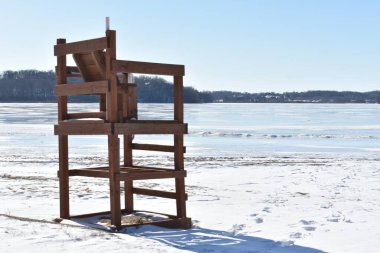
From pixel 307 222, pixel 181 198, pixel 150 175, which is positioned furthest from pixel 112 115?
pixel 307 222

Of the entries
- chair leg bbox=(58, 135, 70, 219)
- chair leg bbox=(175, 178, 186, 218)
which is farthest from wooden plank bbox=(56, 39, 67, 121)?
chair leg bbox=(175, 178, 186, 218)

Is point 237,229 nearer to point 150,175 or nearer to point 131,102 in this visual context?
point 150,175

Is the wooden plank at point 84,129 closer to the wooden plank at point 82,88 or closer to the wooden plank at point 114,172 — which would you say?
the wooden plank at point 114,172

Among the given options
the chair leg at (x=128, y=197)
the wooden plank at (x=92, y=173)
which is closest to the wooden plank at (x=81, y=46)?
the wooden plank at (x=92, y=173)

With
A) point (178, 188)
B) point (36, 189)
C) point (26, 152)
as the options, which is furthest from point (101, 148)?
point (178, 188)

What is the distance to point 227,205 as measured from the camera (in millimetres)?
9844

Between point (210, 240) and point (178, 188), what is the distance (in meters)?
1.22

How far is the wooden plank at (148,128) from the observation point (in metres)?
7.34

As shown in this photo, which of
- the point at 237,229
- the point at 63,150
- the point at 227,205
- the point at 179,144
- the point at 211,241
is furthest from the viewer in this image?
the point at 227,205

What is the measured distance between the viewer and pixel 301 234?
7.41 metres

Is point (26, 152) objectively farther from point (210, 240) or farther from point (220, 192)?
point (210, 240)

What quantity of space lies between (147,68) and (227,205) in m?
3.26

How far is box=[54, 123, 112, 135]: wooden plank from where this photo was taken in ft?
24.0

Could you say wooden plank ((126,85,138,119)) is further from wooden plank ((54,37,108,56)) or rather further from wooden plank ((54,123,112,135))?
wooden plank ((54,37,108,56))
